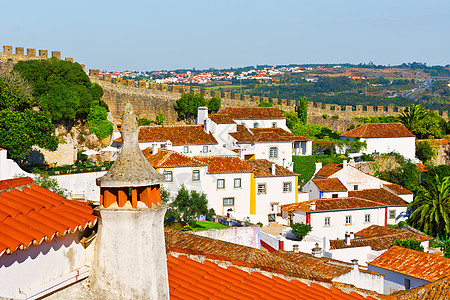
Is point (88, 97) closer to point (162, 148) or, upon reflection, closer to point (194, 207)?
point (162, 148)

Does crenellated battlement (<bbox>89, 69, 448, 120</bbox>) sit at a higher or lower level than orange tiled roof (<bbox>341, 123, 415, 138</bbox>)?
higher

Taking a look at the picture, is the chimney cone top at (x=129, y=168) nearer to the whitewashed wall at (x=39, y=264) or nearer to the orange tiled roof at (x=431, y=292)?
the whitewashed wall at (x=39, y=264)

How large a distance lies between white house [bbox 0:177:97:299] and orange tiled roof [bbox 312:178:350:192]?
3390cm

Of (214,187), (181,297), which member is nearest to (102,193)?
(181,297)

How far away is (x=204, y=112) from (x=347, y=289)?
35561mm

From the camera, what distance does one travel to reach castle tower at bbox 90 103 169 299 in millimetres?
4762

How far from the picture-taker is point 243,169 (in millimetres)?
36062

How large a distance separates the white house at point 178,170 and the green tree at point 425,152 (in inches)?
892

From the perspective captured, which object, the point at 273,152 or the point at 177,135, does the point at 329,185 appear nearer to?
the point at 273,152

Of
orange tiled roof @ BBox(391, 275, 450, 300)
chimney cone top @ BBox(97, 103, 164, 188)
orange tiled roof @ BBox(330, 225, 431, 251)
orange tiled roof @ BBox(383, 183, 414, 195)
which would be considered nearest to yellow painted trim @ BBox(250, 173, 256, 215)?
orange tiled roof @ BBox(330, 225, 431, 251)

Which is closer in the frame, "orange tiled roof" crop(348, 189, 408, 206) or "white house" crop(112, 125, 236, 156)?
"orange tiled roof" crop(348, 189, 408, 206)

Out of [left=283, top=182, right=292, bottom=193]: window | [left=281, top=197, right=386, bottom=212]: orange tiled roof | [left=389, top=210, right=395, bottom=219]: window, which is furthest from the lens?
[left=389, top=210, right=395, bottom=219]: window

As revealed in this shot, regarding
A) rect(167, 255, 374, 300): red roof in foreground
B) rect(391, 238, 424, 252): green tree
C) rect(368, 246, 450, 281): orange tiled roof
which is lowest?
rect(391, 238, 424, 252): green tree

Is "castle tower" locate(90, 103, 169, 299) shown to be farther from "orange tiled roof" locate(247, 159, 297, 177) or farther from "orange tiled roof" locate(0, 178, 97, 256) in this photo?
"orange tiled roof" locate(247, 159, 297, 177)
